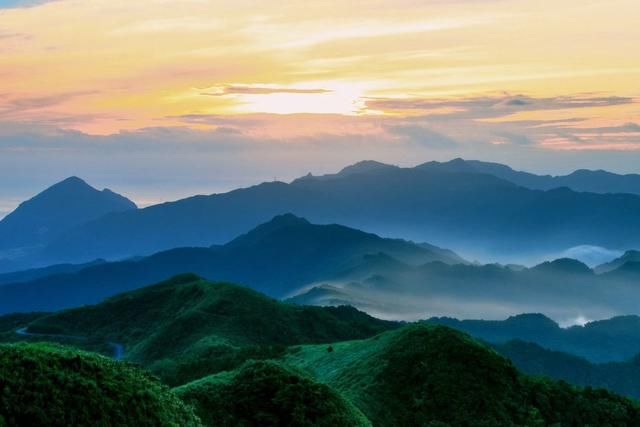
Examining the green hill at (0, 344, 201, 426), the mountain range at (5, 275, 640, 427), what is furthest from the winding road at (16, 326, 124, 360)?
the green hill at (0, 344, 201, 426)

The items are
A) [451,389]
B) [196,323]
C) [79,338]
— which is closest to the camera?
[451,389]

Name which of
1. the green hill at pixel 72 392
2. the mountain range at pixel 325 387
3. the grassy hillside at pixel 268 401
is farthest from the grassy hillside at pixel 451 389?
the green hill at pixel 72 392

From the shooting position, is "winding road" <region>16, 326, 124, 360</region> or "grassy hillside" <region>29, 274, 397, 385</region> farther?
"winding road" <region>16, 326, 124, 360</region>

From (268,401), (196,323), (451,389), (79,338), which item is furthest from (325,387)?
(79,338)

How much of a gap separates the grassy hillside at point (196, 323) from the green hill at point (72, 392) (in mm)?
55187

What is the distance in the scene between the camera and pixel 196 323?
12362 cm

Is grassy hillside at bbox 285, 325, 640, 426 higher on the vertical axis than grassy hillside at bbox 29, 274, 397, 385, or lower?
higher

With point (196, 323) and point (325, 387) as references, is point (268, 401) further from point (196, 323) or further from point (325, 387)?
point (196, 323)

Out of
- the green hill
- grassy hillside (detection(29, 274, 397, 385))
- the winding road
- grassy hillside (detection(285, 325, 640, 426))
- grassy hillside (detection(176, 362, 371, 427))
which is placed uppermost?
the green hill

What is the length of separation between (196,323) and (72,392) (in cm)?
9613

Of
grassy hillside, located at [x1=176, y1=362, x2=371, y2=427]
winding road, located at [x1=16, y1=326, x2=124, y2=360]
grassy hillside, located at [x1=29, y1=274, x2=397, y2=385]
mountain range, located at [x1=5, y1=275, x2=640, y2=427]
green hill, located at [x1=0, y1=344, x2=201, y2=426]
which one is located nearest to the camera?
green hill, located at [x1=0, y1=344, x2=201, y2=426]

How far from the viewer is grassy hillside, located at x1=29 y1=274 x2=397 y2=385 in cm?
11475

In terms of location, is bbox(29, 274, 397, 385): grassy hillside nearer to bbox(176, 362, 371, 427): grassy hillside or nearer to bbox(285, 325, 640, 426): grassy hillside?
bbox(285, 325, 640, 426): grassy hillside

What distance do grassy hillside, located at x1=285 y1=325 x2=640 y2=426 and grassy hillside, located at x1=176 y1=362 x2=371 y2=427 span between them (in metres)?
10.2
